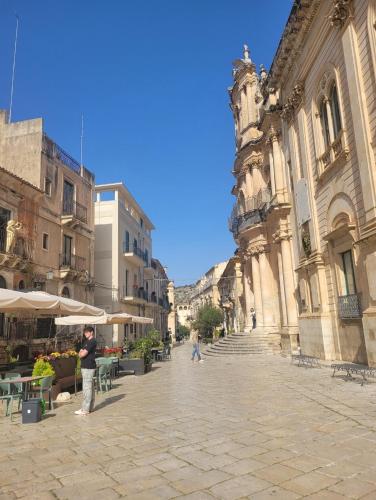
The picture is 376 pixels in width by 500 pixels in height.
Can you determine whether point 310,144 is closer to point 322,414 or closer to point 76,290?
point 322,414

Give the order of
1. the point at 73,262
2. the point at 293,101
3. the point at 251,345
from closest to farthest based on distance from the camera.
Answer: the point at 293,101, the point at 251,345, the point at 73,262

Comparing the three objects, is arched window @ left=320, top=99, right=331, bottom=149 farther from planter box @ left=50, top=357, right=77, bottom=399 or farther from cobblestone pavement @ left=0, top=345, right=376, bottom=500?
planter box @ left=50, top=357, right=77, bottom=399

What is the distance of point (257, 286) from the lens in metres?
24.0

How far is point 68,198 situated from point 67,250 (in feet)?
10.3

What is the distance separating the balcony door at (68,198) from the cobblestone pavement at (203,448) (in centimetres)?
1608

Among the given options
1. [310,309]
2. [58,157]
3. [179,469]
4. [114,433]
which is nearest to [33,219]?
[58,157]

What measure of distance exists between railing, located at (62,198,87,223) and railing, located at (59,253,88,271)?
2.37 m

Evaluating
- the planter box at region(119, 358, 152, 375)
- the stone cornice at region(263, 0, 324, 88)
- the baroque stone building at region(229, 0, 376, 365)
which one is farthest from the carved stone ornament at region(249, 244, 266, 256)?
the planter box at region(119, 358, 152, 375)

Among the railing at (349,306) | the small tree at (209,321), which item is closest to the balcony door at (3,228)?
the railing at (349,306)

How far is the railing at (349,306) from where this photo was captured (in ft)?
38.8

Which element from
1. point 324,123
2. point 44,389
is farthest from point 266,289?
point 44,389

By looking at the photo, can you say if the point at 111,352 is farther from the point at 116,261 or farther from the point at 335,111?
the point at 116,261

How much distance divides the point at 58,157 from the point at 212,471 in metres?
21.5

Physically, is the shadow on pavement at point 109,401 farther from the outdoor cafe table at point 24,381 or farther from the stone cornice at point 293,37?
the stone cornice at point 293,37
